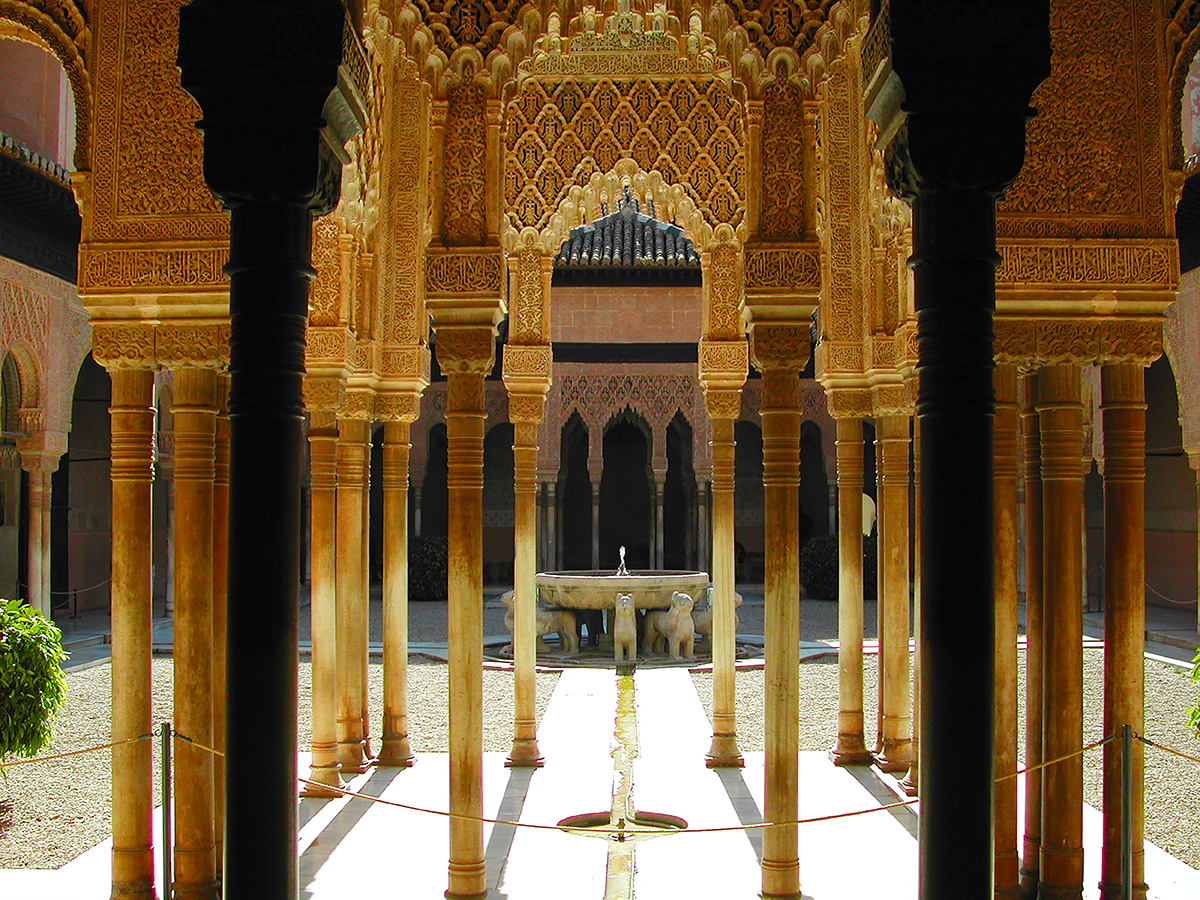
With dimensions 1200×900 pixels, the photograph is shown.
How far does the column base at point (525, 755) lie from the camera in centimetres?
807

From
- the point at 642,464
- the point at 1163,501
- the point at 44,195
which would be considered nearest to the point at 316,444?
the point at 44,195

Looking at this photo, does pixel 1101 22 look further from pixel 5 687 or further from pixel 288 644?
pixel 5 687

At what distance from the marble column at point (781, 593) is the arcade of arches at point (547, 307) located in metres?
0.02

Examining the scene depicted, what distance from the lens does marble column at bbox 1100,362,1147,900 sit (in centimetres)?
458

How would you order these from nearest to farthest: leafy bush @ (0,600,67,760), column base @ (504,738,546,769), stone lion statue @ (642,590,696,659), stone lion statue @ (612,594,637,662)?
leafy bush @ (0,600,67,760) < column base @ (504,738,546,769) < stone lion statue @ (612,594,637,662) < stone lion statue @ (642,590,696,659)

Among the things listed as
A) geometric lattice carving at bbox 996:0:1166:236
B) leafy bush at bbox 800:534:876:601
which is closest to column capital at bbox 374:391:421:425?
geometric lattice carving at bbox 996:0:1166:236

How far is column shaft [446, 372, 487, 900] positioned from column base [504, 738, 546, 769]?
3.00 metres

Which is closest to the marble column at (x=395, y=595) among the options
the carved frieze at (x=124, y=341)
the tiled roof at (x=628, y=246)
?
the carved frieze at (x=124, y=341)

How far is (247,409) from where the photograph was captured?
3012 mm

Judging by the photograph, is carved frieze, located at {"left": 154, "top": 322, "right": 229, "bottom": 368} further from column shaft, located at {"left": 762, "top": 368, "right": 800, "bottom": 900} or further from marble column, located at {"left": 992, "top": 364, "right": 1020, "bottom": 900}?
marble column, located at {"left": 992, "top": 364, "right": 1020, "bottom": 900}

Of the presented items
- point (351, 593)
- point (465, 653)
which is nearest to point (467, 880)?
point (465, 653)

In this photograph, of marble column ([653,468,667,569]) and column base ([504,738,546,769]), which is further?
marble column ([653,468,667,569])

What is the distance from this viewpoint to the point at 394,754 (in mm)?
7973

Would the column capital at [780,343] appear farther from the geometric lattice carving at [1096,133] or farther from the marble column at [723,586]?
Result: the marble column at [723,586]
